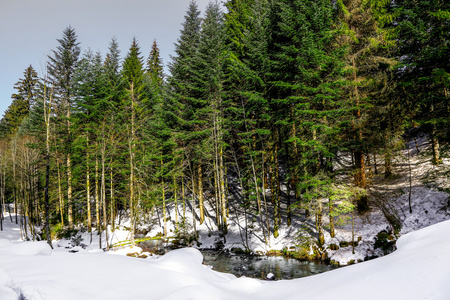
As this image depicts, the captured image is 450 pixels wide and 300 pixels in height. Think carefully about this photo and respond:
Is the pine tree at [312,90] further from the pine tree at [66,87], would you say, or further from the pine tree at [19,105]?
the pine tree at [19,105]

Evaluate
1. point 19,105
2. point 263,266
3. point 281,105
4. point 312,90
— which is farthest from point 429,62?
point 19,105

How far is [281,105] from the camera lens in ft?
50.2

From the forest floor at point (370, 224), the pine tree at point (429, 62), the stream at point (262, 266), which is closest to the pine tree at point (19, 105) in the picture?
the forest floor at point (370, 224)

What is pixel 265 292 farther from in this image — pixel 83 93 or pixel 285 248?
pixel 83 93

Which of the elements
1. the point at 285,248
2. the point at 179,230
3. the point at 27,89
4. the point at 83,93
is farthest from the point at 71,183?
the point at 27,89

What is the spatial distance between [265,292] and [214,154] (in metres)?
13.5

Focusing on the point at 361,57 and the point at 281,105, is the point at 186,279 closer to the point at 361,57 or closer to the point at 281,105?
the point at 281,105

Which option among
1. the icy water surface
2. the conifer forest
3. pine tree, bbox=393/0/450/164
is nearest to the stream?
the icy water surface

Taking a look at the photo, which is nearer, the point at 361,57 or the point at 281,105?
the point at 361,57

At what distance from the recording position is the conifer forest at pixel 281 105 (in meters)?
12.4

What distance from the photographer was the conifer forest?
12.4 meters

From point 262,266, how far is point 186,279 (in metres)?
9.48

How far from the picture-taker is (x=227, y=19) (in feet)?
77.5

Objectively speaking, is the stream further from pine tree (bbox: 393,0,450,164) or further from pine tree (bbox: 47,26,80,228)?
pine tree (bbox: 47,26,80,228)
